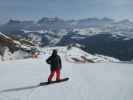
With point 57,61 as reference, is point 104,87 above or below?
below

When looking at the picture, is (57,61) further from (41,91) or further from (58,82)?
(41,91)

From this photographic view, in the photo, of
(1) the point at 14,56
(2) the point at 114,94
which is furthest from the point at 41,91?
(1) the point at 14,56

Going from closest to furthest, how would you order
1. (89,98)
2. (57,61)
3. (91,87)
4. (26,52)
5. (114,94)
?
1. (89,98)
2. (114,94)
3. (91,87)
4. (57,61)
5. (26,52)

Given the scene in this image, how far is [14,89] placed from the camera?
13148 millimetres

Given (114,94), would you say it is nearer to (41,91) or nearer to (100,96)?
(100,96)

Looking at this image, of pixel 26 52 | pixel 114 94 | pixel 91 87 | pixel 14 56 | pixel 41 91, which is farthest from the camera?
pixel 26 52

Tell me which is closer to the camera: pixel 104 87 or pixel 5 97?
pixel 5 97

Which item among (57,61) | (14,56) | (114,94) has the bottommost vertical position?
(14,56)

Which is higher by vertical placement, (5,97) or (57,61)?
(57,61)

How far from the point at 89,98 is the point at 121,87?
2988 mm

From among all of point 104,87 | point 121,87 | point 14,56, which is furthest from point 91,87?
point 14,56

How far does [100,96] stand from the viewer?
1122cm

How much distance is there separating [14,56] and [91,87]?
163 feet

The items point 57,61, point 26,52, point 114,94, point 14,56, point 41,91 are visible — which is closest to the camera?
point 114,94
